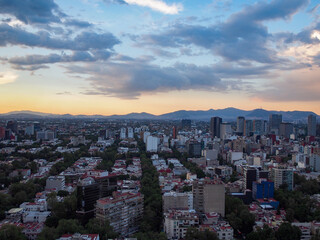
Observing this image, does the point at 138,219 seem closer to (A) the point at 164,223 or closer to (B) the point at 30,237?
(A) the point at 164,223

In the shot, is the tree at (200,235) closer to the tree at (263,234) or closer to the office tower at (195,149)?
the tree at (263,234)

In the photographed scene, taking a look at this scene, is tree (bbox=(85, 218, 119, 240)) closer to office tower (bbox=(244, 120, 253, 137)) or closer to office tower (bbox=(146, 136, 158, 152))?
office tower (bbox=(146, 136, 158, 152))

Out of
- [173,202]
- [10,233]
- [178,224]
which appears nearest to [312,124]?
[173,202]

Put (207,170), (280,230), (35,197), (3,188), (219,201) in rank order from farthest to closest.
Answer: (207,170) < (3,188) < (35,197) < (219,201) < (280,230)

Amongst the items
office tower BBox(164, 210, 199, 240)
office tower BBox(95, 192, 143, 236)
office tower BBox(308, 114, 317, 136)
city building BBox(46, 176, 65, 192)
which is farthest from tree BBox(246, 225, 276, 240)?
office tower BBox(308, 114, 317, 136)

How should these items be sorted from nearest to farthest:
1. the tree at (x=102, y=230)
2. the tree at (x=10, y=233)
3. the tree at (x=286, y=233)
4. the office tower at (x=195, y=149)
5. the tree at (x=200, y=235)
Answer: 1. the tree at (x=10, y=233)
2. the tree at (x=200, y=235)
3. the tree at (x=102, y=230)
4. the tree at (x=286, y=233)
5. the office tower at (x=195, y=149)

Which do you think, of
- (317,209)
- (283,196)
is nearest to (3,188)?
(283,196)

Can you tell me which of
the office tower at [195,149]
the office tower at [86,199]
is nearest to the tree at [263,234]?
the office tower at [86,199]
